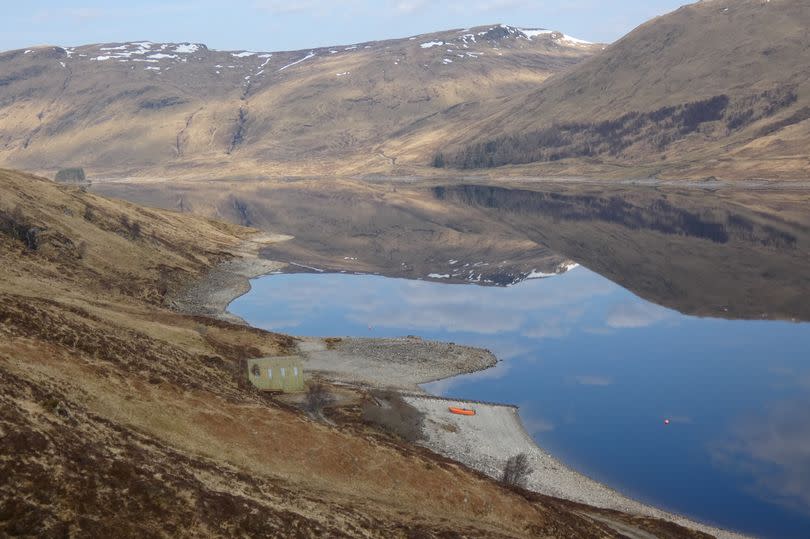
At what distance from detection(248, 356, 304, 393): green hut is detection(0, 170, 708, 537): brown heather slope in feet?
6.25

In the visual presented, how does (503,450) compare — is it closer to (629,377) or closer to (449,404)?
(449,404)

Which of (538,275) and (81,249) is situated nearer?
(81,249)

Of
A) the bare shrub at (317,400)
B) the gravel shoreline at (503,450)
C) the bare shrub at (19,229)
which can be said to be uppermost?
the bare shrub at (19,229)

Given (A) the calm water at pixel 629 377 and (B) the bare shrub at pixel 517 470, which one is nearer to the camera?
(B) the bare shrub at pixel 517 470

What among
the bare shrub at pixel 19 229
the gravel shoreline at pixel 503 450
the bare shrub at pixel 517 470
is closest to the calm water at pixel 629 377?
the gravel shoreline at pixel 503 450

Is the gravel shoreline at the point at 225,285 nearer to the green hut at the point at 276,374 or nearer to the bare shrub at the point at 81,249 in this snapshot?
the bare shrub at the point at 81,249

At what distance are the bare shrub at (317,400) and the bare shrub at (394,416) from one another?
2.60 metres

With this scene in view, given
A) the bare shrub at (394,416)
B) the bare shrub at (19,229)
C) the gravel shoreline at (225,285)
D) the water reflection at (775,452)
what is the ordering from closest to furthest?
the water reflection at (775,452), the bare shrub at (394,416), the bare shrub at (19,229), the gravel shoreline at (225,285)

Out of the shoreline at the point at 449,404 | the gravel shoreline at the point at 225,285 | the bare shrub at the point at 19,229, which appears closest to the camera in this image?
the shoreline at the point at 449,404

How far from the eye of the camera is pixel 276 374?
59594mm

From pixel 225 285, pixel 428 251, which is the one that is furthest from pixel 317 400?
pixel 428 251

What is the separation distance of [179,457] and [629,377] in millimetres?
52254

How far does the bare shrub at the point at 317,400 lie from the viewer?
56219mm

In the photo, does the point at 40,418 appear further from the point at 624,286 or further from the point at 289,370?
the point at 624,286
